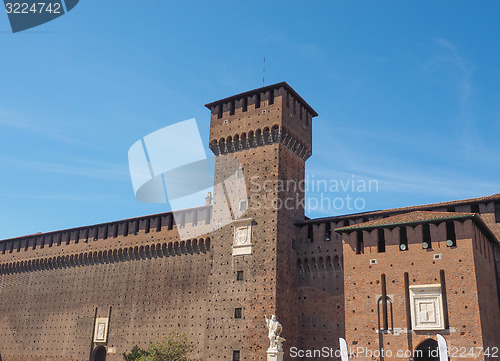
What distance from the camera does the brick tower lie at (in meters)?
24.5

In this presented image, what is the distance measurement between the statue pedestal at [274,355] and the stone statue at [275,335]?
0.12 metres

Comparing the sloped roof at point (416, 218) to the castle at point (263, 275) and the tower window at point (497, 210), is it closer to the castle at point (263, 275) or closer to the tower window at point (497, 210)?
the castle at point (263, 275)

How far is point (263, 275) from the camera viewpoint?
24.8 meters

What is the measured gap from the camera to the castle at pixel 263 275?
782 inches

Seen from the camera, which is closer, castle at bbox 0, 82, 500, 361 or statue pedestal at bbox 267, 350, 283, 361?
castle at bbox 0, 82, 500, 361

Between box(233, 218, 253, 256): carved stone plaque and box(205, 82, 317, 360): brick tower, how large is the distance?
0.17 ft

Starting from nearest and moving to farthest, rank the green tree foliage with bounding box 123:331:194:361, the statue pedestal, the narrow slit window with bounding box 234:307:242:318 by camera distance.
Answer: the statue pedestal
the narrow slit window with bounding box 234:307:242:318
the green tree foliage with bounding box 123:331:194:361

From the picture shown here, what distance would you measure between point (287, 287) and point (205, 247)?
5.78m

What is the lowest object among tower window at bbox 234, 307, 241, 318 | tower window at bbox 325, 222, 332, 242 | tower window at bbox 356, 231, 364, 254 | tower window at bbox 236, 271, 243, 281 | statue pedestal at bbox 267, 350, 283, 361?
statue pedestal at bbox 267, 350, 283, 361

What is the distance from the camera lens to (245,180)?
27297 mm

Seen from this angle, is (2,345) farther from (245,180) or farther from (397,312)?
(397,312)

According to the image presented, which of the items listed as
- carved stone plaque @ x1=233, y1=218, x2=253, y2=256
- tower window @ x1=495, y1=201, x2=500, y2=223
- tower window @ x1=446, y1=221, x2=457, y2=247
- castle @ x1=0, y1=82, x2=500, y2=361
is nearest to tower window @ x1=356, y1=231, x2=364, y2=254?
castle @ x1=0, y1=82, x2=500, y2=361

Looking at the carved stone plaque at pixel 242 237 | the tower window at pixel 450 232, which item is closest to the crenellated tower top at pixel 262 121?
the carved stone plaque at pixel 242 237

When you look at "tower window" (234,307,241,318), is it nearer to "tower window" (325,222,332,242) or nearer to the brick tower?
the brick tower
